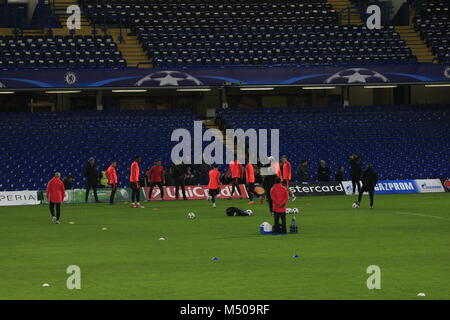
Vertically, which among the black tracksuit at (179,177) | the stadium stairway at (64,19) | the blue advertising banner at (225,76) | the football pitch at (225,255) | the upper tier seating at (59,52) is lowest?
the black tracksuit at (179,177)

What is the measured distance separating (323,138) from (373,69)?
5.52m

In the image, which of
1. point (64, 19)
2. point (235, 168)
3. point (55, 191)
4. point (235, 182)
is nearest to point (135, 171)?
point (235, 168)

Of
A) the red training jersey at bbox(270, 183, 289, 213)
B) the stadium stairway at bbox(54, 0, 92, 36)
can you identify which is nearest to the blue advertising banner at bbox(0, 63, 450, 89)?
the stadium stairway at bbox(54, 0, 92, 36)

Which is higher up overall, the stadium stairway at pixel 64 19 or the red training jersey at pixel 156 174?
the stadium stairway at pixel 64 19

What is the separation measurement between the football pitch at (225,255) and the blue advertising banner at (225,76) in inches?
689

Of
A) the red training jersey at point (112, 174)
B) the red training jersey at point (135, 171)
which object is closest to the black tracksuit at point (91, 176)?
the red training jersey at point (112, 174)

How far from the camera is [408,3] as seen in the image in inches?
2392

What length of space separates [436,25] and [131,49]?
19.6m

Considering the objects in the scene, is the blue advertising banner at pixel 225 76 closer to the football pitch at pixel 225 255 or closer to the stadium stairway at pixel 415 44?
the stadium stairway at pixel 415 44

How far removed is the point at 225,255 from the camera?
19.9 metres

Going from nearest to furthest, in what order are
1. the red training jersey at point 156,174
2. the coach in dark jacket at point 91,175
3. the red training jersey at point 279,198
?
the red training jersey at point 279,198 → the coach in dark jacket at point 91,175 → the red training jersey at point 156,174

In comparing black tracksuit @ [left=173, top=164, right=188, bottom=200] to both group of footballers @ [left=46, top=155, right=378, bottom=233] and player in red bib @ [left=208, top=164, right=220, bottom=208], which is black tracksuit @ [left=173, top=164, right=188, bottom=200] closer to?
group of footballers @ [left=46, top=155, right=378, bottom=233]

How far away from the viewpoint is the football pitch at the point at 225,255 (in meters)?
15.0

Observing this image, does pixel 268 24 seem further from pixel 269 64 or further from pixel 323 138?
pixel 323 138
